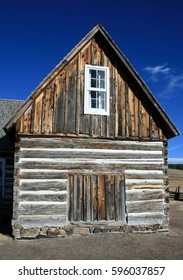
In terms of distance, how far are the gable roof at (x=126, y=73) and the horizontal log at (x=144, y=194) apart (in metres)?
2.45

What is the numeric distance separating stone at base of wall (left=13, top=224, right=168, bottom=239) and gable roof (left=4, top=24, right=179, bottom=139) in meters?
4.01

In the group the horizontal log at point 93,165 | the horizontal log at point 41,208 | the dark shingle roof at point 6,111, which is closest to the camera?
the horizontal log at point 41,208

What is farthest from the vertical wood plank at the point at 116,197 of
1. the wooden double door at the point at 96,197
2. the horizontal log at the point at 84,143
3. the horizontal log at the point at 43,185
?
the horizontal log at the point at 43,185

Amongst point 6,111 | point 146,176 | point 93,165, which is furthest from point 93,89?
point 6,111

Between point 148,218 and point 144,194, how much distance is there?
39.1 inches

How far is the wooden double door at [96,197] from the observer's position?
12523 mm

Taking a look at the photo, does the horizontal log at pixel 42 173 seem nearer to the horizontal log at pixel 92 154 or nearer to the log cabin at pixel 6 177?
the horizontal log at pixel 92 154

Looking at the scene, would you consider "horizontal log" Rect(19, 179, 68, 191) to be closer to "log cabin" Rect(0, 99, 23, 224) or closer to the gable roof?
the gable roof

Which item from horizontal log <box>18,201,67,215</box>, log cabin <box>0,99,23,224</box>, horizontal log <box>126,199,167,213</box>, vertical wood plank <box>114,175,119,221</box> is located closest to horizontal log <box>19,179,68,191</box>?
horizontal log <box>18,201,67,215</box>

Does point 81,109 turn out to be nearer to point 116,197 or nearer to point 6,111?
point 116,197

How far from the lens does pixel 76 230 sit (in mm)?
12367

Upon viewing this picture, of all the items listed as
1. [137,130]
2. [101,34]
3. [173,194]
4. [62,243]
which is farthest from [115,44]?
[173,194]
